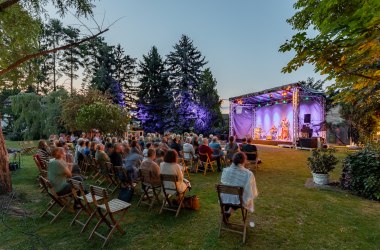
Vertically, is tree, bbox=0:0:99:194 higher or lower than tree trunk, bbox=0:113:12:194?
higher

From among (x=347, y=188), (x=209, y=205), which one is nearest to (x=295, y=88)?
(x=347, y=188)

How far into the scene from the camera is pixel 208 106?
25.7 m

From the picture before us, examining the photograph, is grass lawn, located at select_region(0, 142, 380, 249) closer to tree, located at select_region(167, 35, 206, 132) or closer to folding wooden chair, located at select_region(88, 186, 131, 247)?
folding wooden chair, located at select_region(88, 186, 131, 247)

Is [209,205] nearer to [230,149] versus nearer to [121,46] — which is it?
[230,149]

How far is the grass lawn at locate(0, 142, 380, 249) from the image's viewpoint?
142 inches

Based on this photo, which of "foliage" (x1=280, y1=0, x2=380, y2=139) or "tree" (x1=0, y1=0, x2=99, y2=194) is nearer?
"foliage" (x1=280, y1=0, x2=380, y2=139)

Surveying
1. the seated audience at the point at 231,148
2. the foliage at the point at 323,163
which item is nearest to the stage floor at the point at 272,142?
the seated audience at the point at 231,148

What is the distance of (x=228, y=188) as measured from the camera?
3656 mm

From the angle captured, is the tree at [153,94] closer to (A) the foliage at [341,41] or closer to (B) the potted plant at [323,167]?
(B) the potted plant at [323,167]

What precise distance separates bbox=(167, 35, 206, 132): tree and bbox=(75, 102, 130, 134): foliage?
9.41 m

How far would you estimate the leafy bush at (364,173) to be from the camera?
226 inches

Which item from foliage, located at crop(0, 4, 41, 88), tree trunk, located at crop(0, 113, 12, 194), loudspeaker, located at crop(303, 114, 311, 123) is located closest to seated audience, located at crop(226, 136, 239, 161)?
tree trunk, located at crop(0, 113, 12, 194)

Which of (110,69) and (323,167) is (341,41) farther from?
(110,69)

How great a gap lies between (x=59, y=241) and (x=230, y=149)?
20.2 feet
